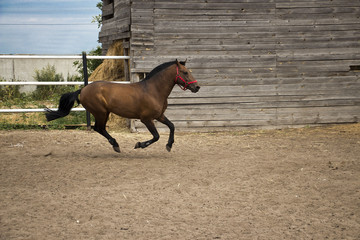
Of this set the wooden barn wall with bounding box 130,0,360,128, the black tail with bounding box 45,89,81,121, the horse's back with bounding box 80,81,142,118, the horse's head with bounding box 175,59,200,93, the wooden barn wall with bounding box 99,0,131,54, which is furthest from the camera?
the wooden barn wall with bounding box 99,0,131,54

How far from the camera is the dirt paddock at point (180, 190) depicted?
3.98 meters

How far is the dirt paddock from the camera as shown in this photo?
3.98 m

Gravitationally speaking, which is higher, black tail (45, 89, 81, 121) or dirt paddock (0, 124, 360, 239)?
black tail (45, 89, 81, 121)

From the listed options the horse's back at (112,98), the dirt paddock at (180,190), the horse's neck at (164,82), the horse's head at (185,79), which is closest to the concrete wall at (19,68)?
the dirt paddock at (180,190)

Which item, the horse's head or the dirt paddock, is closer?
the dirt paddock

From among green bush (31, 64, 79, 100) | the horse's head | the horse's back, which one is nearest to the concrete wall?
green bush (31, 64, 79, 100)

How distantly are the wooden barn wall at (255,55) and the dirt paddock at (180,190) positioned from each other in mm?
1996

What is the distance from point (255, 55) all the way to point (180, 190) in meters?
6.20

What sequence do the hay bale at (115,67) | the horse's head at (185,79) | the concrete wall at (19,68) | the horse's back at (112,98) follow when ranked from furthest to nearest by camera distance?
the concrete wall at (19,68), the hay bale at (115,67), the horse's back at (112,98), the horse's head at (185,79)

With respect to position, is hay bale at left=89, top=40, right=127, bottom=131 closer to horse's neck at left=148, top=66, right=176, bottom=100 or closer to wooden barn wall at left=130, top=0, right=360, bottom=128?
wooden barn wall at left=130, top=0, right=360, bottom=128

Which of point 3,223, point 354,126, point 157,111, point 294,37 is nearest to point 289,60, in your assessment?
point 294,37

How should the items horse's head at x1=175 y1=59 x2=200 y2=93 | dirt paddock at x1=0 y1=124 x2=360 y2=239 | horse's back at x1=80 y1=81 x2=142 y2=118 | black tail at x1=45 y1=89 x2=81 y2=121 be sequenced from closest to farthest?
dirt paddock at x1=0 y1=124 x2=360 y2=239 < horse's head at x1=175 y1=59 x2=200 y2=93 < horse's back at x1=80 y1=81 x2=142 y2=118 < black tail at x1=45 y1=89 x2=81 y2=121

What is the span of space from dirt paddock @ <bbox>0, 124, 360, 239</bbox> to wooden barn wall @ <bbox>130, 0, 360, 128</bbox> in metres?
2.00

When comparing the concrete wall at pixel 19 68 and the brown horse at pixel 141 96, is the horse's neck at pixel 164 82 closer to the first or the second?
the brown horse at pixel 141 96
